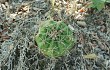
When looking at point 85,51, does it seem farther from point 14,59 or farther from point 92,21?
point 14,59

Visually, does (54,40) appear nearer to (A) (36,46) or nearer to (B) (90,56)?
(A) (36,46)

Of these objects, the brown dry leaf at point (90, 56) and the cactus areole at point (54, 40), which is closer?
the cactus areole at point (54, 40)

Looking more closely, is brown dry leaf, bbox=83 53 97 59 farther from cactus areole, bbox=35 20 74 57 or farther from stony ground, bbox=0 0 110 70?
→ cactus areole, bbox=35 20 74 57

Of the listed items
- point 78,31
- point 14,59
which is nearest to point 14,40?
point 14,59

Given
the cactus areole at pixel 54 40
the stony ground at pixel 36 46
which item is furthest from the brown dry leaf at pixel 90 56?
the cactus areole at pixel 54 40

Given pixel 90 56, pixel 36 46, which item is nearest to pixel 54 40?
pixel 36 46

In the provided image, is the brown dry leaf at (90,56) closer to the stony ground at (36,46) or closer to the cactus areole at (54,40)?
the stony ground at (36,46)
